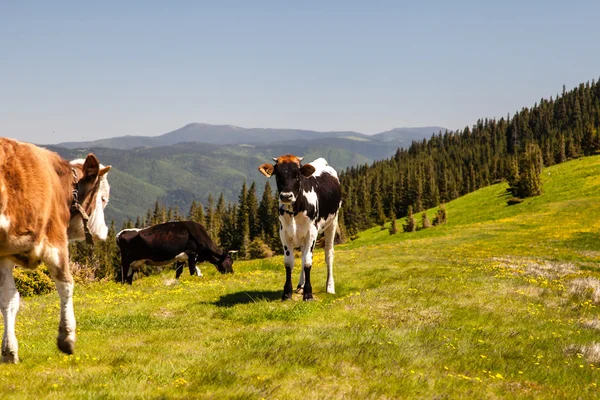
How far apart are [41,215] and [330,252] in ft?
39.6

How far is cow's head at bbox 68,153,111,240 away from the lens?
26.3 ft

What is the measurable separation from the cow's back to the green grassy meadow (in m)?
1.86

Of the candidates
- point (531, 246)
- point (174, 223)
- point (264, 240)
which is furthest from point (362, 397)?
point (264, 240)

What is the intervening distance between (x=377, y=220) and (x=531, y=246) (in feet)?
348

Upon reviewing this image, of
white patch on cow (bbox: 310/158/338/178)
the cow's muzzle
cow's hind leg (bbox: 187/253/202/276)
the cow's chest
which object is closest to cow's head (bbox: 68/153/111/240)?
the cow's muzzle

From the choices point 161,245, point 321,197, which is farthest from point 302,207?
point 161,245

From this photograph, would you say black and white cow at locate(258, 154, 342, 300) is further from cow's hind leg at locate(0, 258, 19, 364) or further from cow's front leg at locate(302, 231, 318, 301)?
cow's hind leg at locate(0, 258, 19, 364)

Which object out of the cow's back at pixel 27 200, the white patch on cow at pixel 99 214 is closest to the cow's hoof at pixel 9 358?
the cow's back at pixel 27 200

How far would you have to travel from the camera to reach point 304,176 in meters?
14.5

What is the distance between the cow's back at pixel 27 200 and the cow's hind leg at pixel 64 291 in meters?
0.22

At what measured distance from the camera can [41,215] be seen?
6520 millimetres

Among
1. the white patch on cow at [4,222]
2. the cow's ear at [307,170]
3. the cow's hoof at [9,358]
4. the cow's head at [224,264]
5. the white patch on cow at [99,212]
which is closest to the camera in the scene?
the white patch on cow at [4,222]

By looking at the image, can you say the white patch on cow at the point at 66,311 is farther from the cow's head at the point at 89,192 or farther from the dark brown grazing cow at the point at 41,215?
the cow's head at the point at 89,192

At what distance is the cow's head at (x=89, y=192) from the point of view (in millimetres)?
8023
